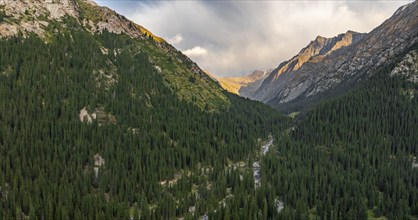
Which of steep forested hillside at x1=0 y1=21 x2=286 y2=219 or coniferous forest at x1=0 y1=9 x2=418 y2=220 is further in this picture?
coniferous forest at x1=0 y1=9 x2=418 y2=220

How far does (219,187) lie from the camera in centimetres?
15112

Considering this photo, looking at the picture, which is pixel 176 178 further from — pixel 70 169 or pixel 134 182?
pixel 70 169

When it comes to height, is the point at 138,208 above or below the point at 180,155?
below

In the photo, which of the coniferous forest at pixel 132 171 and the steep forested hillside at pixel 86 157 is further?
the coniferous forest at pixel 132 171

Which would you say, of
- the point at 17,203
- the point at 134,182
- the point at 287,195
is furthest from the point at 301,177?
the point at 17,203

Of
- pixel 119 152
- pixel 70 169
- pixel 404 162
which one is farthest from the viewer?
pixel 404 162

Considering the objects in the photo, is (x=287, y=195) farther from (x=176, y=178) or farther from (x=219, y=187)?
(x=176, y=178)

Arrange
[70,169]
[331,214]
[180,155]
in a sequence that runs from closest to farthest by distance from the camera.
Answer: [331,214]
[70,169]
[180,155]

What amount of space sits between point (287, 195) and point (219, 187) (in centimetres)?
2814

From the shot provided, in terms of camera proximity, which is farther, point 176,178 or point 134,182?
point 176,178

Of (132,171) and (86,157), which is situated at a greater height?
(86,157)

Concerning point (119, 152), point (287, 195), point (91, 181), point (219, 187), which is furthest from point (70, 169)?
point (287, 195)

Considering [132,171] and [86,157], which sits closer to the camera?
[132,171]

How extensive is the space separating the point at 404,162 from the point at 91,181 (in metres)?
154
